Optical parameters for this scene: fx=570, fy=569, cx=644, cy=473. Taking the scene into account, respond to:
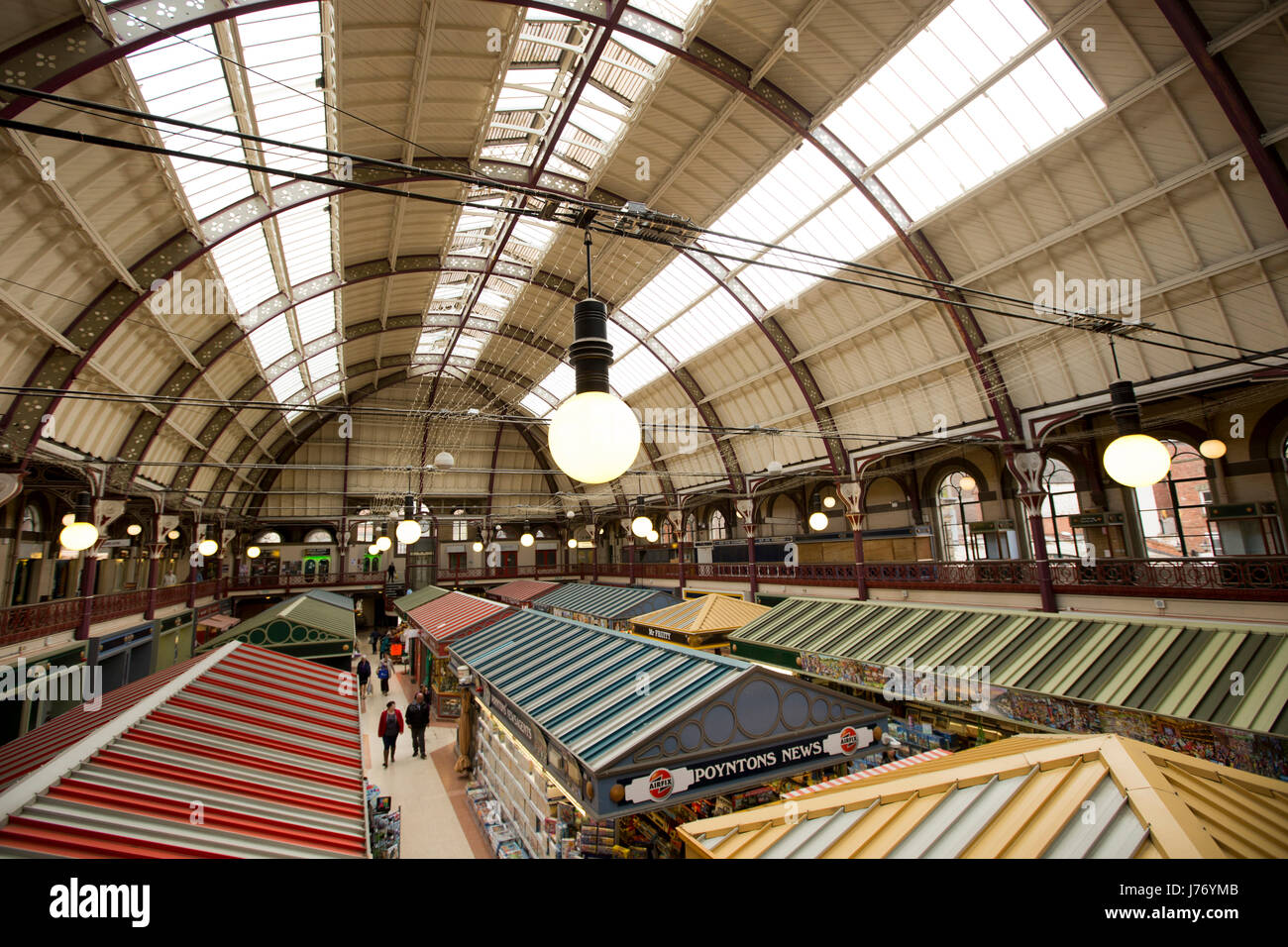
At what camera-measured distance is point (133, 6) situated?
7.68 meters

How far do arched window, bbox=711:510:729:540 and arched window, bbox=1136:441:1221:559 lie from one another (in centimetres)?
1741

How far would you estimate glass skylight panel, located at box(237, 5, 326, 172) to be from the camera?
30.6 feet

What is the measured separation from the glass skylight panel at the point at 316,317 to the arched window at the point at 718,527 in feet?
65.9

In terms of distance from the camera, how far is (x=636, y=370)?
25.2m

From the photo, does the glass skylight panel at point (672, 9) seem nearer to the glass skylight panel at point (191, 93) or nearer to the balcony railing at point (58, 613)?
the glass skylight panel at point (191, 93)

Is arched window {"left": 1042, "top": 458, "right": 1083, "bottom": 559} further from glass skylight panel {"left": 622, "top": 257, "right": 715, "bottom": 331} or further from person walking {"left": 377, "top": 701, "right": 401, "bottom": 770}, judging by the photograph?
person walking {"left": 377, "top": 701, "right": 401, "bottom": 770}

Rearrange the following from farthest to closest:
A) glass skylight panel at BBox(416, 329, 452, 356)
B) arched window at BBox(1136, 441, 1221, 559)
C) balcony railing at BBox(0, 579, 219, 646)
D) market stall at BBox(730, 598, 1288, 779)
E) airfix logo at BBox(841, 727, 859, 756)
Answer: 1. glass skylight panel at BBox(416, 329, 452, 356)
2. arched window at BBox(1136, 441, 1221, 559)
3. balcony railing at BBox(0, 579, 219, 646)
4. market stall at BBox(730, 598, 1288, 779)
5. airfix logo at BBox(841, 727, 859, 756)

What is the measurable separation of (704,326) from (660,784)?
17.9 meters

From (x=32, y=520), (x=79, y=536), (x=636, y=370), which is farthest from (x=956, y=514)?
(x=32, y=520)

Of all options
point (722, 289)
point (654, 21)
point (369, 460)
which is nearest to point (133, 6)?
point (654, 21)

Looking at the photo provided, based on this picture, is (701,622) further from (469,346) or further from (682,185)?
(469,346)

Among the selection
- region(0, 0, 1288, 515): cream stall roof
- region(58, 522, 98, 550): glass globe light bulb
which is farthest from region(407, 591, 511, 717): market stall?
region(58, 522, 98, 550): glass globe light bulb

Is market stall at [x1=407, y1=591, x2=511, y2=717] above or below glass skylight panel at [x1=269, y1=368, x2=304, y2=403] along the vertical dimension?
below

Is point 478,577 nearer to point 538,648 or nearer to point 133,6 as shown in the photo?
point 538,648
